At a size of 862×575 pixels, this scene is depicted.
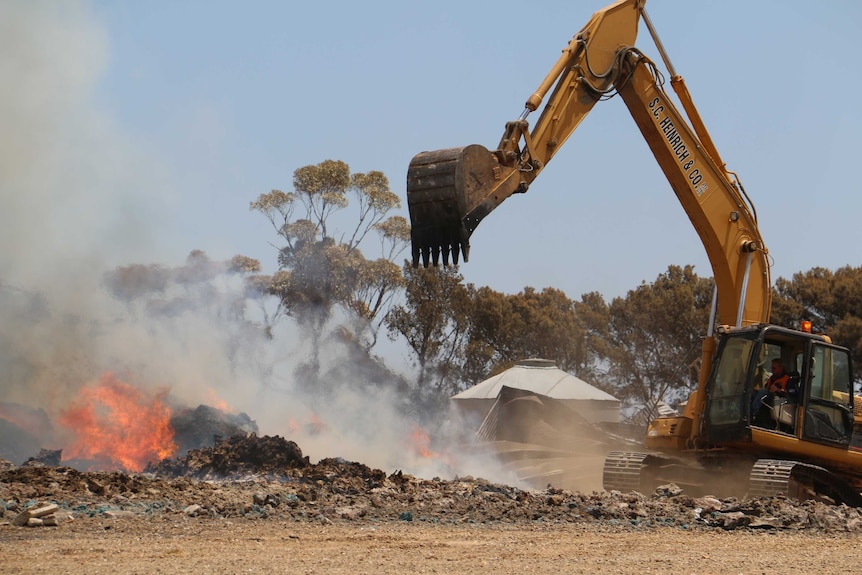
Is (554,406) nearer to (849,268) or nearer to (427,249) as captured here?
(427,249)

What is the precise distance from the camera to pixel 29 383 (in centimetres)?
2350

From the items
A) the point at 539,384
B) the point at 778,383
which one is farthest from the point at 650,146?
the point at 539,384

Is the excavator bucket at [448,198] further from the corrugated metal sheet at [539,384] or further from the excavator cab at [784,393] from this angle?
the corrugated metal sheet at [539,384]

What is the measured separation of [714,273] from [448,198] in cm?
561

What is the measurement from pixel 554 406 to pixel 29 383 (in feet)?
49.3

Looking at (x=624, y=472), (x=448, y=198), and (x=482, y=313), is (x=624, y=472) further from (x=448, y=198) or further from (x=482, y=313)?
(x=482, y=313)

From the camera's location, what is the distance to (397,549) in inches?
339

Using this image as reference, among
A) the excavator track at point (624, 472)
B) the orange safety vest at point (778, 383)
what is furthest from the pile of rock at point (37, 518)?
the orange safety vest at point (778, 383)

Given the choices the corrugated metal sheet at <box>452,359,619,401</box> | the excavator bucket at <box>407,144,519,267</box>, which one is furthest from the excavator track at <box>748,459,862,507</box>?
the corrugated metal sheet at <box>452,359,619,401</box>

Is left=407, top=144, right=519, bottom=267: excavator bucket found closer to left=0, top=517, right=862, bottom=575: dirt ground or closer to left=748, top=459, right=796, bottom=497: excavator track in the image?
left=0, top=517, right=862, bottom=575: dirt ground

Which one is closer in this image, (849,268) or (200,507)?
(200,507)

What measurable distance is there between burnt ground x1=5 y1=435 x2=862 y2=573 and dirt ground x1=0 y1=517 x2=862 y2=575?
2 centimetres

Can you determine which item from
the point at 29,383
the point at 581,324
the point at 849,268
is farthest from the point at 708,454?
the point at 581,324

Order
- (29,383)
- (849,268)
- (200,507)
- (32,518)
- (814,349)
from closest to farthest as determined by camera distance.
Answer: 1. (32,518)
2. (200,507)
3. (814,349)
4. (29,383)
5. (849,268)
